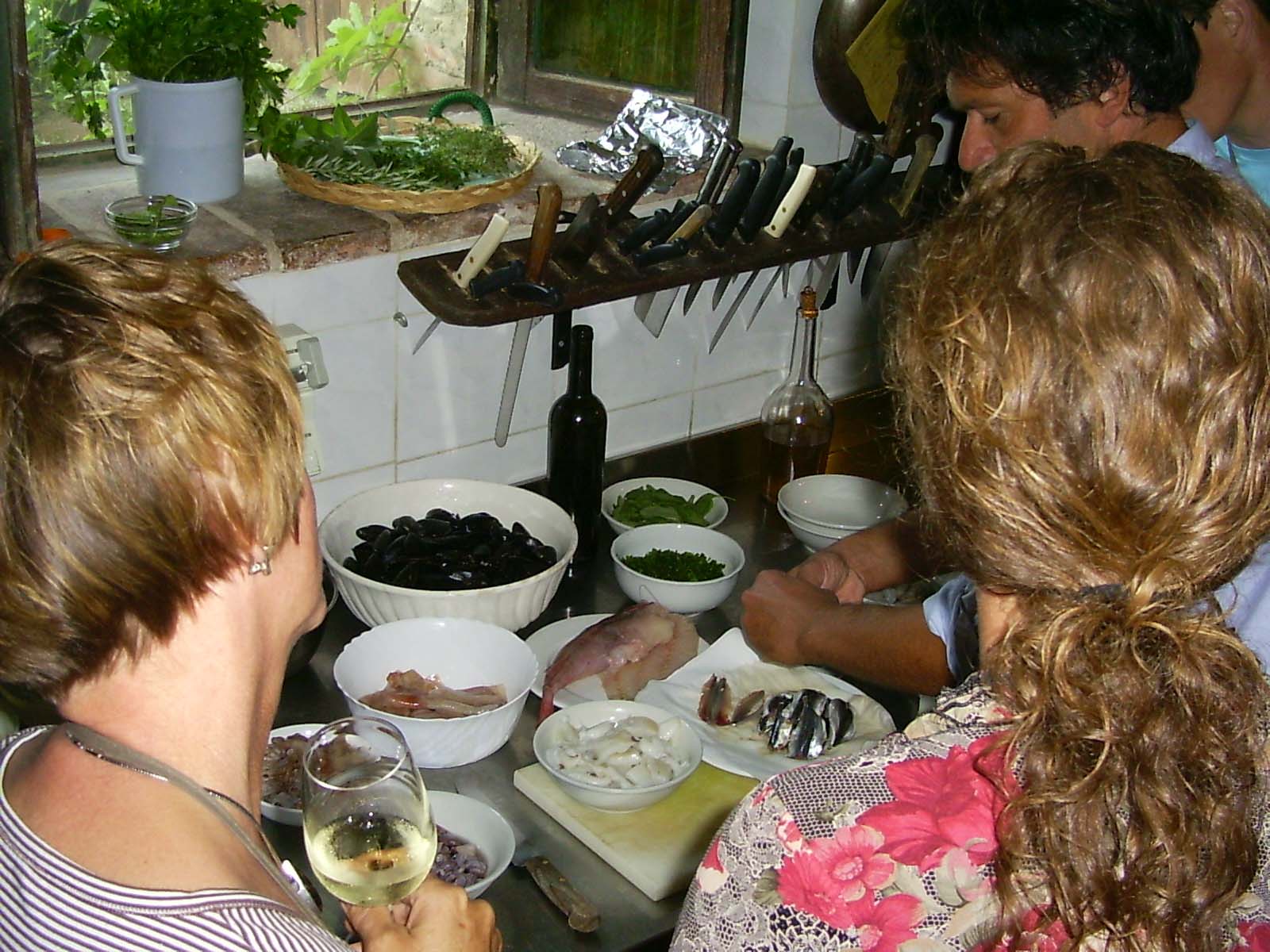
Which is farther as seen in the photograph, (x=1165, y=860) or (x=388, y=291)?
(x=388, y=291)

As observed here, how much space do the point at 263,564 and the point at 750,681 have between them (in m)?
0.98

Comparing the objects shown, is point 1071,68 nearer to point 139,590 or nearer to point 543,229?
point 543,229

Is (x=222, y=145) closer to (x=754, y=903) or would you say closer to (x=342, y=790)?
(x=342, y=790)

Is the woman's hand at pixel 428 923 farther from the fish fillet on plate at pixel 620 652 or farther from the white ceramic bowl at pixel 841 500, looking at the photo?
the white ceramic bowl at pixel 841 500

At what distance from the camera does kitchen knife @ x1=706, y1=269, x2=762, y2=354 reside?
7.88ft

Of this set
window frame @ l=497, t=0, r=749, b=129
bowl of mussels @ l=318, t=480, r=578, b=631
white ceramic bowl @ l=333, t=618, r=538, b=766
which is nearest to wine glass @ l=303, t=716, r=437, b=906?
white ceramic bowl @ l=333, t=618, r=538, b=766

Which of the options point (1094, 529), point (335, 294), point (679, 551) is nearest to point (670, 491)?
point (679, 551)

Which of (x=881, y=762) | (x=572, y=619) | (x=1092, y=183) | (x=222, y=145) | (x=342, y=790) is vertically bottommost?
(x=572, y=619)

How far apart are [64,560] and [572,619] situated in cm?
113

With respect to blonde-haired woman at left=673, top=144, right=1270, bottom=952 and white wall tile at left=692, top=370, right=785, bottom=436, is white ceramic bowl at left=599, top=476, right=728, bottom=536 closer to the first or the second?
white wall tile at left=692, top=370, right=785, bottom=436

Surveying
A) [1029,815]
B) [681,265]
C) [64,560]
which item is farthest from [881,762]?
[681,265]

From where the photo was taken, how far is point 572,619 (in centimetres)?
199

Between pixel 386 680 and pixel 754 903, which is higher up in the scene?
pixel 754 903

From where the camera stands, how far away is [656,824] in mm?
1596
